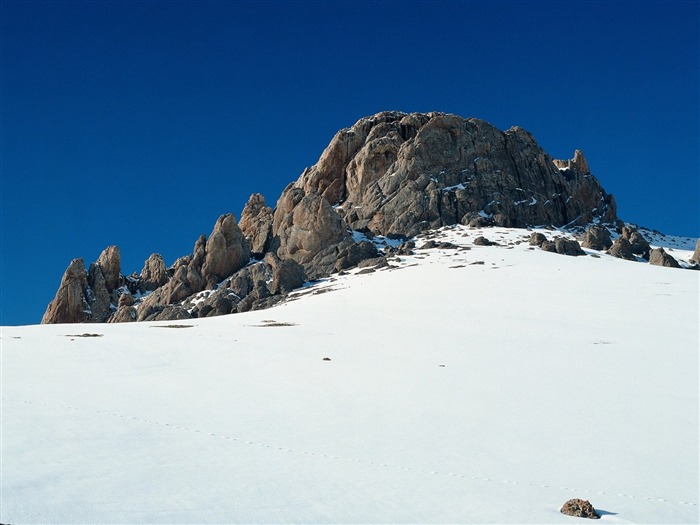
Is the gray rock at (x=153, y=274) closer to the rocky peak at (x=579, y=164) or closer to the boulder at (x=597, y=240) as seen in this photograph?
the boulder at (x=597, y=240)

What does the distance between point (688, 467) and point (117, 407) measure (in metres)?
13.0

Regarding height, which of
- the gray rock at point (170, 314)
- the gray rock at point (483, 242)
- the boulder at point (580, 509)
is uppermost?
the gray rock at point (483, 242)

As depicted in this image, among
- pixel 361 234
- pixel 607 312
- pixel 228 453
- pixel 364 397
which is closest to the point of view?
pixel 228 453

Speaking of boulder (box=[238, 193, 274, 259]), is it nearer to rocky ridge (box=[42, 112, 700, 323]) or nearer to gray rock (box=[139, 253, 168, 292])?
rocky ridge (box=[42, 112, 700, 323])

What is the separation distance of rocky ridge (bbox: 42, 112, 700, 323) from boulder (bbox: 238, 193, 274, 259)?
0.80 ft

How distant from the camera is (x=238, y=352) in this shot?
22.4 m

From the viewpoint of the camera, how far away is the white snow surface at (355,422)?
359 inches

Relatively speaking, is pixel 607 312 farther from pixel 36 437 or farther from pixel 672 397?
pixel 36 437

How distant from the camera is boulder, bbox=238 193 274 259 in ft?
267

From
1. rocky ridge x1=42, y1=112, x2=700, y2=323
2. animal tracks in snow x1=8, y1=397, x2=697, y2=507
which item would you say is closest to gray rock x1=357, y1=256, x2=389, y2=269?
rocky ridge x1=42, y1=112, x2=700, y2=323

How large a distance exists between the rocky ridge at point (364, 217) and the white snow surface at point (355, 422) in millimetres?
26204

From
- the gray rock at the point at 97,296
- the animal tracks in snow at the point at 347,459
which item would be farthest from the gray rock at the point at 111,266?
the animal tracks in snow at the point at 347,459

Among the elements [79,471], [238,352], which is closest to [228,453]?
[79,471]

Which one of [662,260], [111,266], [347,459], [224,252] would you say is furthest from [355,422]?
[111,266]
